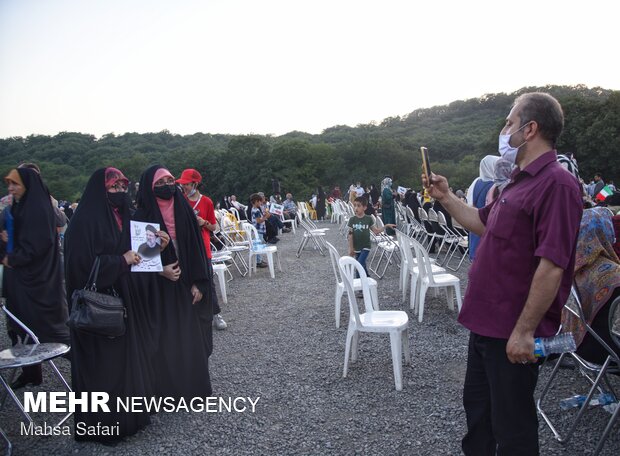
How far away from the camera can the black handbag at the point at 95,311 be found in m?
2.85

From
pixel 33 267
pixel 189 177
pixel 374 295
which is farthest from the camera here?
pixel 189 177

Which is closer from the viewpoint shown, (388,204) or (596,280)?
(596,280)

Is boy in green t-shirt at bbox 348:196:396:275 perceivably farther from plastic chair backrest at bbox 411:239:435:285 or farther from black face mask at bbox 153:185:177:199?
black face mask at bbox 153:185:177:199

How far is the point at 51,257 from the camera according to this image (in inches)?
162

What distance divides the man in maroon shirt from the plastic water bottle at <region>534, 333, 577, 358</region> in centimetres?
4

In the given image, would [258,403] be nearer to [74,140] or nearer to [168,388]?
[168,388]

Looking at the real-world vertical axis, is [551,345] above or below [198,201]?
below

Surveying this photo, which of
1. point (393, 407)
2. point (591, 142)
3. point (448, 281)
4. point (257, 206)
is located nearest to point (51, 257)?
point (393, 407)

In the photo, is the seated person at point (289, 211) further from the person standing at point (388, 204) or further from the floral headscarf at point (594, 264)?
the floral headscarf at point (594, 264)

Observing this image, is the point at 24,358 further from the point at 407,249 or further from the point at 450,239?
the point at 450,239

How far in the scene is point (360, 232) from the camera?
22.7 feet

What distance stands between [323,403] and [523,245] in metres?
2.39

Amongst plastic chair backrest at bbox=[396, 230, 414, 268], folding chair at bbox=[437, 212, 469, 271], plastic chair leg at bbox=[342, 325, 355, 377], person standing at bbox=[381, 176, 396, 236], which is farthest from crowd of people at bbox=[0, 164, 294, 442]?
person standing at bbox=[381, 176, 396, 236]

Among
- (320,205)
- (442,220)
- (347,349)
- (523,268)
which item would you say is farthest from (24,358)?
(320,205)
